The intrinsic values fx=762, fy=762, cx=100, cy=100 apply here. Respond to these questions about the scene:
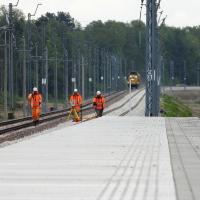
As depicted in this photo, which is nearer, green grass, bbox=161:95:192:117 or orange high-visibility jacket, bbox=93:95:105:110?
orange high-visibility jacket, bbox=93:95:105:110

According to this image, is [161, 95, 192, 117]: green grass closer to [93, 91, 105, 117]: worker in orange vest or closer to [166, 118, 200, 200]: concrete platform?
[93, 91, 105, 117]: worker in orange vest

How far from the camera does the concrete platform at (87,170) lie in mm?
10930

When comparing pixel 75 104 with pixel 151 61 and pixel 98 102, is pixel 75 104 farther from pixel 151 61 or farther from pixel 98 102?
pixel 151 61

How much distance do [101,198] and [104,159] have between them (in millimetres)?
5954

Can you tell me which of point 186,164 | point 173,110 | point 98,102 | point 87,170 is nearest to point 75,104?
point 98,102

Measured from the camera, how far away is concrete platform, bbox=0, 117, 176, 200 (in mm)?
10930

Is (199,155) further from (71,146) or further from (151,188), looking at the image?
(151,188)

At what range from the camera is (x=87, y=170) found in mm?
14031

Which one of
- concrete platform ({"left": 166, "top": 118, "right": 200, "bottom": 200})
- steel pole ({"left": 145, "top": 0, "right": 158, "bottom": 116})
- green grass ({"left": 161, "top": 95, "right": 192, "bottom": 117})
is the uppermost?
Answer: steel pole ({"left": 145, "top": 0, "right": 158, "bottom": 116})

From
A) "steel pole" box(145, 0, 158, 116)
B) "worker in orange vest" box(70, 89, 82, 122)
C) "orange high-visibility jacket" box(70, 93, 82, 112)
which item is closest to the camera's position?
"worker in orange vest" box(70, 89, 82, 122)

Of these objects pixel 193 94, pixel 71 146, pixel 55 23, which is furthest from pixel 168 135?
pixel 193 94

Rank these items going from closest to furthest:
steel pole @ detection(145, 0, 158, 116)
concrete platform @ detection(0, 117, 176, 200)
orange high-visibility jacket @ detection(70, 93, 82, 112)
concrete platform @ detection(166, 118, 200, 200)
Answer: concrete platform @ detection(0, 117, 176, 200) → concrete platform @ detection(166, 118, 200, 200) → orange high-visibility jacket @ detection(70, 93, 82, 112) → steel pole @ detection(145, 0, 158, 116)

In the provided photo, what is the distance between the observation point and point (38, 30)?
105m

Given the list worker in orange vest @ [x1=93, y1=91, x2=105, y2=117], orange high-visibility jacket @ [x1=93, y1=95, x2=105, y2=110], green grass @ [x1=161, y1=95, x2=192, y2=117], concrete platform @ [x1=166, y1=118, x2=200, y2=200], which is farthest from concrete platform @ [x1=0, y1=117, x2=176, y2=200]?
green grass @ [x1=161, y1=95, x2=192, y2=117]
